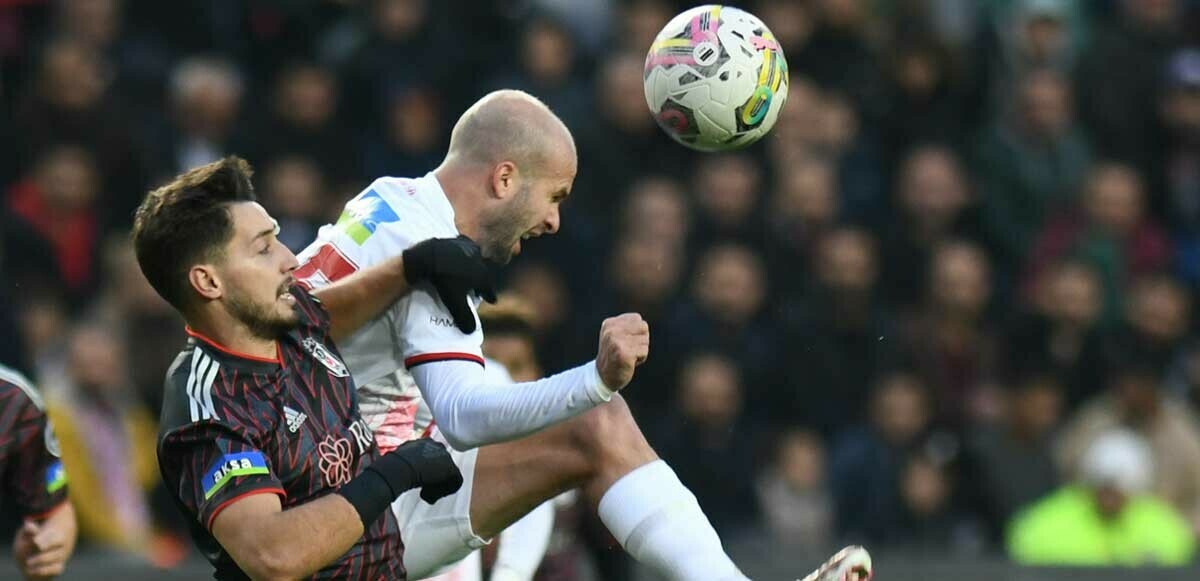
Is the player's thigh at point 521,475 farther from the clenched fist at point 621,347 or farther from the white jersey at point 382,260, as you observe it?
the clenched fist at point 621,347

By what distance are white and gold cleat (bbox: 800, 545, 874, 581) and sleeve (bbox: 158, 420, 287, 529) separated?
1480mm

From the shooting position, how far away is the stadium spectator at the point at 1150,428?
9844 millimetres

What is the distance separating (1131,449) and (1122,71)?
102 inches

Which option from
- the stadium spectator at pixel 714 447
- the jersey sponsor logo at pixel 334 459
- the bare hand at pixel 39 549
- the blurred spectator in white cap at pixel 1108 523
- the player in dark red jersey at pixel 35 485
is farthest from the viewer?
the blurred spectator in white cap at pixel 1108 523

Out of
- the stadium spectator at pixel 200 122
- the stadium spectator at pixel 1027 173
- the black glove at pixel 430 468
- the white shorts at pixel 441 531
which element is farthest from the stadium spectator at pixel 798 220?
the black glove at pixel 430 468

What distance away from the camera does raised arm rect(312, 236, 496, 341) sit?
5.42 meters

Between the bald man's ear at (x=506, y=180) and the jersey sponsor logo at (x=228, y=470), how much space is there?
126 centimetres

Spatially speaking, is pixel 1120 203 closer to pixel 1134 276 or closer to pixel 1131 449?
pixel 1134 276

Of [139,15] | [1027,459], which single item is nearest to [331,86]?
[139,15]

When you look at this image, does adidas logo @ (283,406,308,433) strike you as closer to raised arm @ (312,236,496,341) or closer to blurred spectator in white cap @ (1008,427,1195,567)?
raised arm @ (312,236,496,341)

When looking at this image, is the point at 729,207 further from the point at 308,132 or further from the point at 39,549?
the point at 39,549

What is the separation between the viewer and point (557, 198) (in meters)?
5.86

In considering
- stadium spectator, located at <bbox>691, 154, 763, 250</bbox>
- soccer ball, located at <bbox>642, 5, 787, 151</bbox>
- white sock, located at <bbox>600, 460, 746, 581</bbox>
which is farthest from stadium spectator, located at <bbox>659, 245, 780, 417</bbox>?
white sock, located at <bbox>600, 460, 746, 581</bbox>

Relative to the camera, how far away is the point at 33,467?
19.0ft
